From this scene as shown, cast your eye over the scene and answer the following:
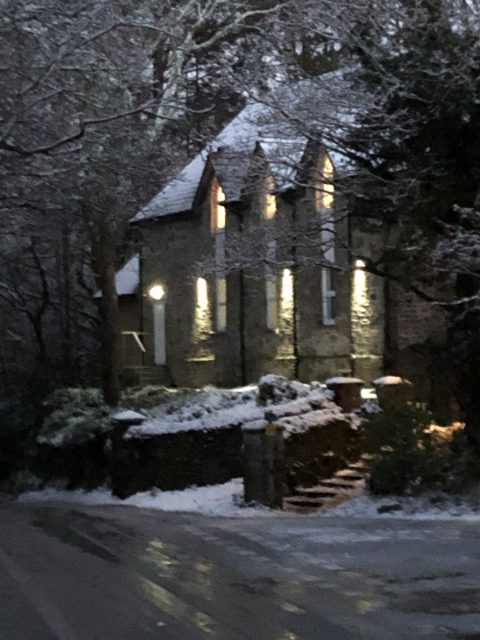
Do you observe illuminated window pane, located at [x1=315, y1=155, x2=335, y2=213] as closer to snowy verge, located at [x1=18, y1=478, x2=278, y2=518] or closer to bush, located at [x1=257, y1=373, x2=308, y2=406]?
bush, located at [x1=257, y1=373, x2=308, y2=406]

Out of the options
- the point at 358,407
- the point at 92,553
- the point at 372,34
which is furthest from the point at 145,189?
the point at 92,553

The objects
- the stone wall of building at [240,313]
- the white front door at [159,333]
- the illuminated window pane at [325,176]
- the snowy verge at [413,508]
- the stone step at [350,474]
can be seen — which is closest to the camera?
the snowy verge at [413,508]

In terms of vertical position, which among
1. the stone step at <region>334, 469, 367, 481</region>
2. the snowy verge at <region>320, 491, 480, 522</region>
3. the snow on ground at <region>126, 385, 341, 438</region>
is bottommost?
the snowy verge at <region>320, 491, 480, 522</region>

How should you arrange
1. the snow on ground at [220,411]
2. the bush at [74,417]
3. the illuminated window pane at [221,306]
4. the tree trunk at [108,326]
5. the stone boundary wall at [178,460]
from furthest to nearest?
the illuminated window pane at [221,306] → the tree trunk at [108,326] → the bush at [74,417] → the stone boundary wall at [178,460] → the snow on ground at [220,411]

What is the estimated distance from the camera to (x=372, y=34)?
50.5 ft

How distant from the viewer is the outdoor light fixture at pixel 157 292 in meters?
32.0

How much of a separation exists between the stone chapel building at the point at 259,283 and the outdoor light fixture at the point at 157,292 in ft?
0.15

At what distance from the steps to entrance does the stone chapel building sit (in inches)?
139

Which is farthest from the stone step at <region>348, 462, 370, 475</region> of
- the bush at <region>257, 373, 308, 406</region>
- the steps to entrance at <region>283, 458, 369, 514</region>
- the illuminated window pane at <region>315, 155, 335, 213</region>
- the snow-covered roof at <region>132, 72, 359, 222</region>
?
the snow-covered roof at <region>132, 72, 359, 222</region>

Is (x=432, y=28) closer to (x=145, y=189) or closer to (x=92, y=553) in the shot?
(x=92, y=553)

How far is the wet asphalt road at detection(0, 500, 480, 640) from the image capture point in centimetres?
802

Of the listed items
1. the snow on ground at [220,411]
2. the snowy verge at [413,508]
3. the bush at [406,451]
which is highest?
the snow on ground at [220,411]

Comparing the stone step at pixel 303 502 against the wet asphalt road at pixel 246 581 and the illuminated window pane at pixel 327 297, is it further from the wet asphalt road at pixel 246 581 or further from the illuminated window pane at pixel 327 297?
the illuminated window pane at pixel 327 297

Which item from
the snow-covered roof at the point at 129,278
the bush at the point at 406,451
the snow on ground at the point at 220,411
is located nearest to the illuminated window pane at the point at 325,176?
the bush at the point at 406,451
